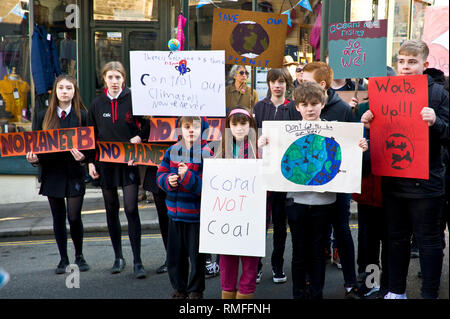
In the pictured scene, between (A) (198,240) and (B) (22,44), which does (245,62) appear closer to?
(A) (198,240)

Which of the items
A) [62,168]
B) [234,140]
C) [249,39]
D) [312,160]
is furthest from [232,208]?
[62,168]

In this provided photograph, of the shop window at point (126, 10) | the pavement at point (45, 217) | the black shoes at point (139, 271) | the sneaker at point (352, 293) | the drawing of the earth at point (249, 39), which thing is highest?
the shop window at point (126, 10)

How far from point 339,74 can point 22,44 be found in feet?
21.4

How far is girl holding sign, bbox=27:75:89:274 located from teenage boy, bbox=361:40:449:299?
116 inches

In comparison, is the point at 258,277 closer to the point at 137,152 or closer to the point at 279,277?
the point at 279,277

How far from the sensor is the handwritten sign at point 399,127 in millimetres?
3891

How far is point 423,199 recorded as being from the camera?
397 centimetres

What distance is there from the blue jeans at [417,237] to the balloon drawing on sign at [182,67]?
2.14 meters

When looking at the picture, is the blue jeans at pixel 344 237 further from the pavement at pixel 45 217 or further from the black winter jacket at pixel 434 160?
the pavement at pixel 45 217

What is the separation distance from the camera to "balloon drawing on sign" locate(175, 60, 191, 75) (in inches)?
198

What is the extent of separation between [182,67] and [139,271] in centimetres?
203

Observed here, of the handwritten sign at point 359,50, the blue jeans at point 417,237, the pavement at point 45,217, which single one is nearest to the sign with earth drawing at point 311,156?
the blue jeans at point 417,237

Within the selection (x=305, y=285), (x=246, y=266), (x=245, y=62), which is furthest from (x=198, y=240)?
(x=245, y=62)

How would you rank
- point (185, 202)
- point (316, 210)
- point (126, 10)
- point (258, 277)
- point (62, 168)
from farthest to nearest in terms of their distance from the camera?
point (126, 10) < point (62, 168) < point (258, 277) < point (185, 202) < point (316, 210)
